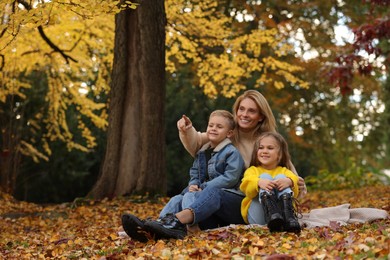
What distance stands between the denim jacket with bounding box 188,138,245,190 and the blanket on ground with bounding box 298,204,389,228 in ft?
2.26

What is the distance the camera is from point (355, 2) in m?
18.6

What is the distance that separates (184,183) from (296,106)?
506 centimetres

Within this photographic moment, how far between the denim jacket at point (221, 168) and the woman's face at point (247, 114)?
20cm

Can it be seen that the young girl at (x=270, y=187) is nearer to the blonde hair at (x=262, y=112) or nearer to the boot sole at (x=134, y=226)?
the blonde hair at (x=262, y=112)

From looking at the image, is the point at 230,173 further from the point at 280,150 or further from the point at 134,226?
the point at 134,226

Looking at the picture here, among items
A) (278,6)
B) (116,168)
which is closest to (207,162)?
(116,168)

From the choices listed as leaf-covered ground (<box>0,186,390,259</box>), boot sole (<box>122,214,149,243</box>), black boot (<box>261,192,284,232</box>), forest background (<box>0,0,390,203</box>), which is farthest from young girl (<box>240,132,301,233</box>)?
forest background (<box>0,0,390,203</box>)

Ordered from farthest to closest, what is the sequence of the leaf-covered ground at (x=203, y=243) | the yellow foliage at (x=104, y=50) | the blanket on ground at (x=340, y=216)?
the yellow foliage at (x=104, y=50) < the blanket on ground at (x=340, y=216) < the leaf-covered ground at (x=203, y=243)

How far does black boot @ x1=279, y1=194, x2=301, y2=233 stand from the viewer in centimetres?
460

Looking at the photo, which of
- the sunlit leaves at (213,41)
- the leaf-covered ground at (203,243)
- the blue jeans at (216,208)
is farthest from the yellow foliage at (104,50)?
the blue jeans at (216,208)

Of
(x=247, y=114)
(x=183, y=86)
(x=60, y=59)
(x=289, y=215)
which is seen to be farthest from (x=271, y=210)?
(x=183, y=86)

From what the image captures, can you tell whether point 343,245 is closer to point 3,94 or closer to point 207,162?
point 207,162

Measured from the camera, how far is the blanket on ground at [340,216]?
5.23 metres

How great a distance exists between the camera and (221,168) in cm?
514
